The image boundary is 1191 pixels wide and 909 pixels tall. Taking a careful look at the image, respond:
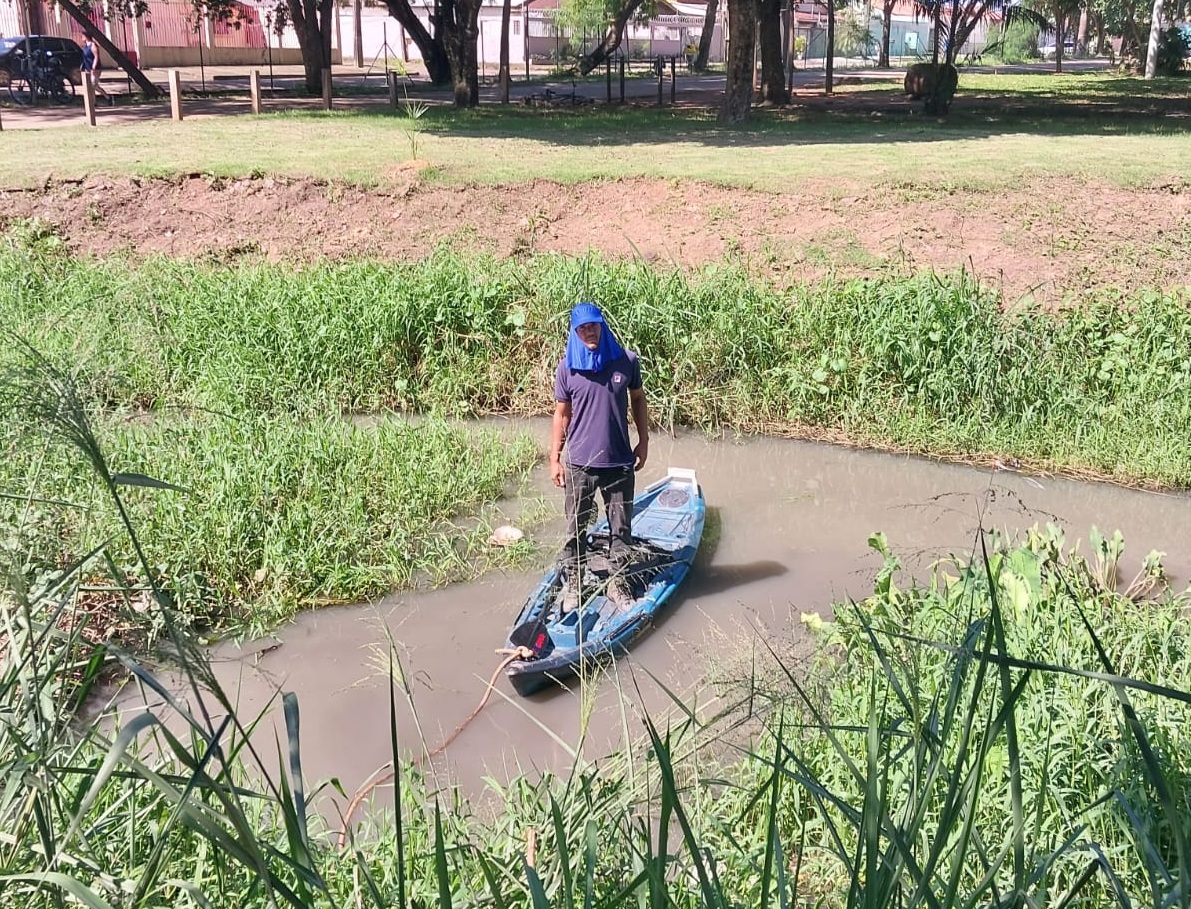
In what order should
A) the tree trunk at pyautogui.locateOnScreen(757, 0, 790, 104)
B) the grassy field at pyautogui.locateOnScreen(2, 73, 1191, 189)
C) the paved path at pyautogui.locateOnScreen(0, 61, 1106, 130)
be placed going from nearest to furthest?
the grassy field at pyautogui.locateOnScreen(2, 73, 1191, 189) < the paved path at pyautogui.locateOnScreen(0, 61, 1106, 130) < the tree trunk at pyautogui.locateOnScreen(757, 0, 790, 104)

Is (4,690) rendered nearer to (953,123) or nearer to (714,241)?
(714,241)

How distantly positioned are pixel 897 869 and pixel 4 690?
1761 millimetres

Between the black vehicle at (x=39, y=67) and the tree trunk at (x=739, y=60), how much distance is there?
15.3m

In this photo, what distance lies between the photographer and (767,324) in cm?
1013

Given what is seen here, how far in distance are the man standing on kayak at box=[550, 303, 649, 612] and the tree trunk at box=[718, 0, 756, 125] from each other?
13.4 meters

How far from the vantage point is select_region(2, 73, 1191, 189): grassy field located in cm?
1398

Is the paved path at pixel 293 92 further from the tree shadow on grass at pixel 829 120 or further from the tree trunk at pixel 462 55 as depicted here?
the tree shadow on grass at pixel 829 120

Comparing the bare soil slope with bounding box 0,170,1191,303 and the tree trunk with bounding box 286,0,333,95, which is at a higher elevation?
the tree trunk with bounding box 286,0,333,95

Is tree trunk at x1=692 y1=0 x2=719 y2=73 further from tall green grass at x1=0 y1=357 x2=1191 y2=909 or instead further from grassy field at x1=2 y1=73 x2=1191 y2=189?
tall green grass at x1=0 y1=357 x2=1191 y2=909

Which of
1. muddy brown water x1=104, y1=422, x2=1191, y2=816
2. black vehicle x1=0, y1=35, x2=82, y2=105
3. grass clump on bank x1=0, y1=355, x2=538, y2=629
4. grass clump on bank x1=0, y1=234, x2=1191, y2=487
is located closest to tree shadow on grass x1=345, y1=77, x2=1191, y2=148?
grass clump on bank x1=0, y1=234, x2=1191, y2=487

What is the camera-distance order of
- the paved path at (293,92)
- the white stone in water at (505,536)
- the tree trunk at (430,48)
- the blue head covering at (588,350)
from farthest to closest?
the tree trunk at (430,48) < the paved path at (293,92) < the white stone in water at (505,536) < the blue head covering at (588,350)

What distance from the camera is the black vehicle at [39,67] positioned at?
81.7ft

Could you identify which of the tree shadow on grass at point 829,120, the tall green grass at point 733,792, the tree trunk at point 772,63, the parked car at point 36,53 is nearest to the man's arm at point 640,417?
the tall green grass at point 733,792

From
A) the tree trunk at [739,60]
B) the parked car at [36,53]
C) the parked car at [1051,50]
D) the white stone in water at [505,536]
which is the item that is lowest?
the white stone in water at [505,536]
